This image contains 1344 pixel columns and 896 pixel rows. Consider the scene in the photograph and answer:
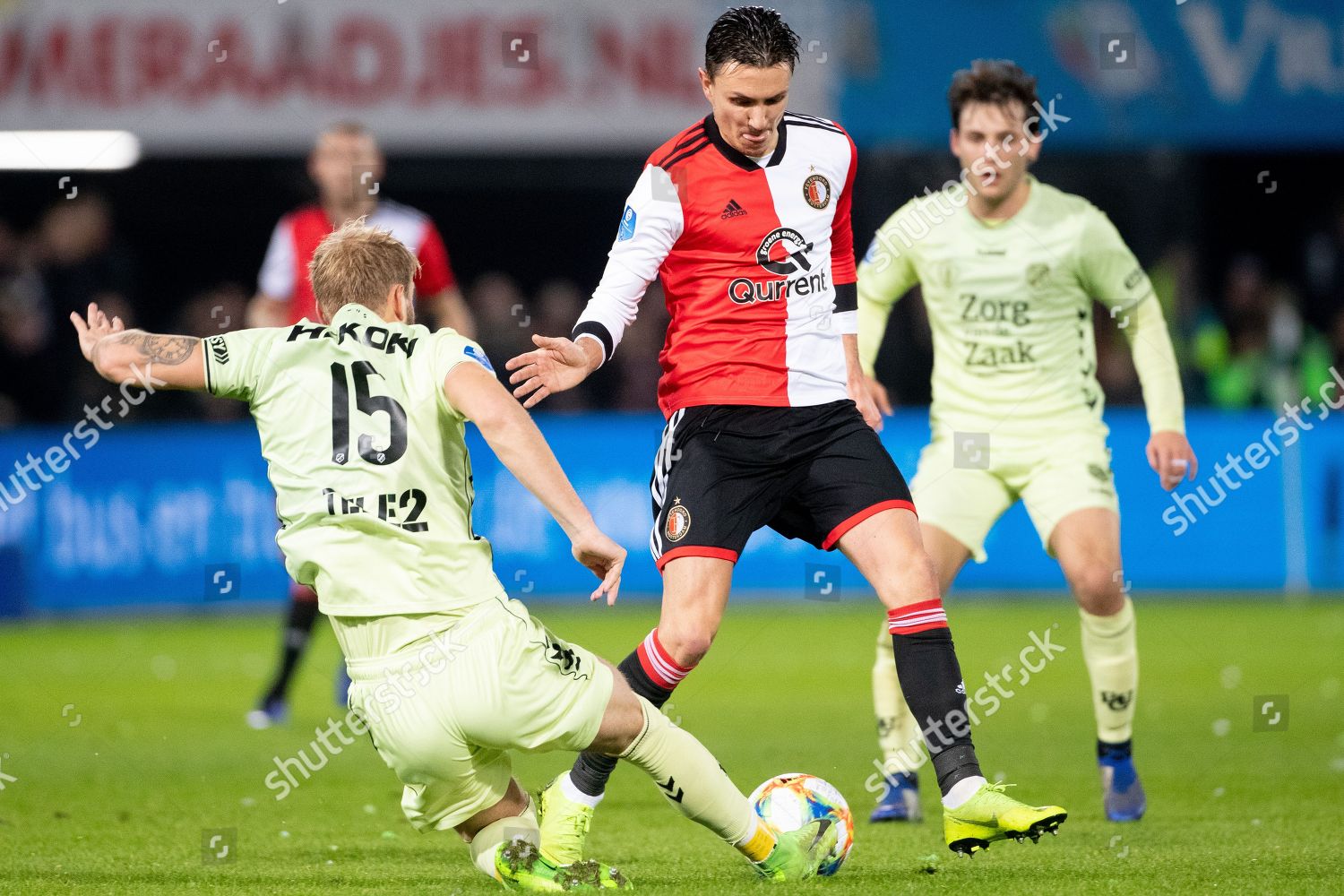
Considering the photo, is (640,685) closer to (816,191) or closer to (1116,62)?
(816,191)

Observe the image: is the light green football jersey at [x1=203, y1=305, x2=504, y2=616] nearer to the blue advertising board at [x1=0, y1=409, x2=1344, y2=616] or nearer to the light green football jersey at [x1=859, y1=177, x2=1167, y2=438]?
the light green football jersey at [x1=859, y1=177, x2=1167, y2=438]

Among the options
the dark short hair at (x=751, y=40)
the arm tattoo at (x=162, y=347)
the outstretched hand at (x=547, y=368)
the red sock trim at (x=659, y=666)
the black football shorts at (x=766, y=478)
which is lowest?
the red sock trim at (x=659, y=666)

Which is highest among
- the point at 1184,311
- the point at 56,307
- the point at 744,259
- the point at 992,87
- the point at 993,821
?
the point at 992,87

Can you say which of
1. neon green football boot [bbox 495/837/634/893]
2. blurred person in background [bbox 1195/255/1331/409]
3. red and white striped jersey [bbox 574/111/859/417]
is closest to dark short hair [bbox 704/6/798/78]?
red and white striped jersey [bbox 574/111/859/417]

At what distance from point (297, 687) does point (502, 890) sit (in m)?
6.10

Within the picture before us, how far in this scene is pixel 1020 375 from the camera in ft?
21.0

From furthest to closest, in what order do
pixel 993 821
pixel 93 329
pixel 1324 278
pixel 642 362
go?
pixel 1324 278 < pixel 642 362 < pixel 93 329 < pixel 993 821

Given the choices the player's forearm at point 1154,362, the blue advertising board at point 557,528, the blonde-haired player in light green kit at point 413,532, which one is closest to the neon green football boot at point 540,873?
the blonde-haired player in light green kit at point 413,532

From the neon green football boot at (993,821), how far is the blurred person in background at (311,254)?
4757 millimetres

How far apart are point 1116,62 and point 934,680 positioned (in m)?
11.8

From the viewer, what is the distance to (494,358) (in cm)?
1442

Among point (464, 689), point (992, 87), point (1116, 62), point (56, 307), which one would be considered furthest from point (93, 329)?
point (1116, 62)

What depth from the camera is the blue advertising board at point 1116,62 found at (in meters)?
15.4

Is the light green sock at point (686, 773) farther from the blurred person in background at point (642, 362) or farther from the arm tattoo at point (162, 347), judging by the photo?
the blurred person in background at point (642, 362)
